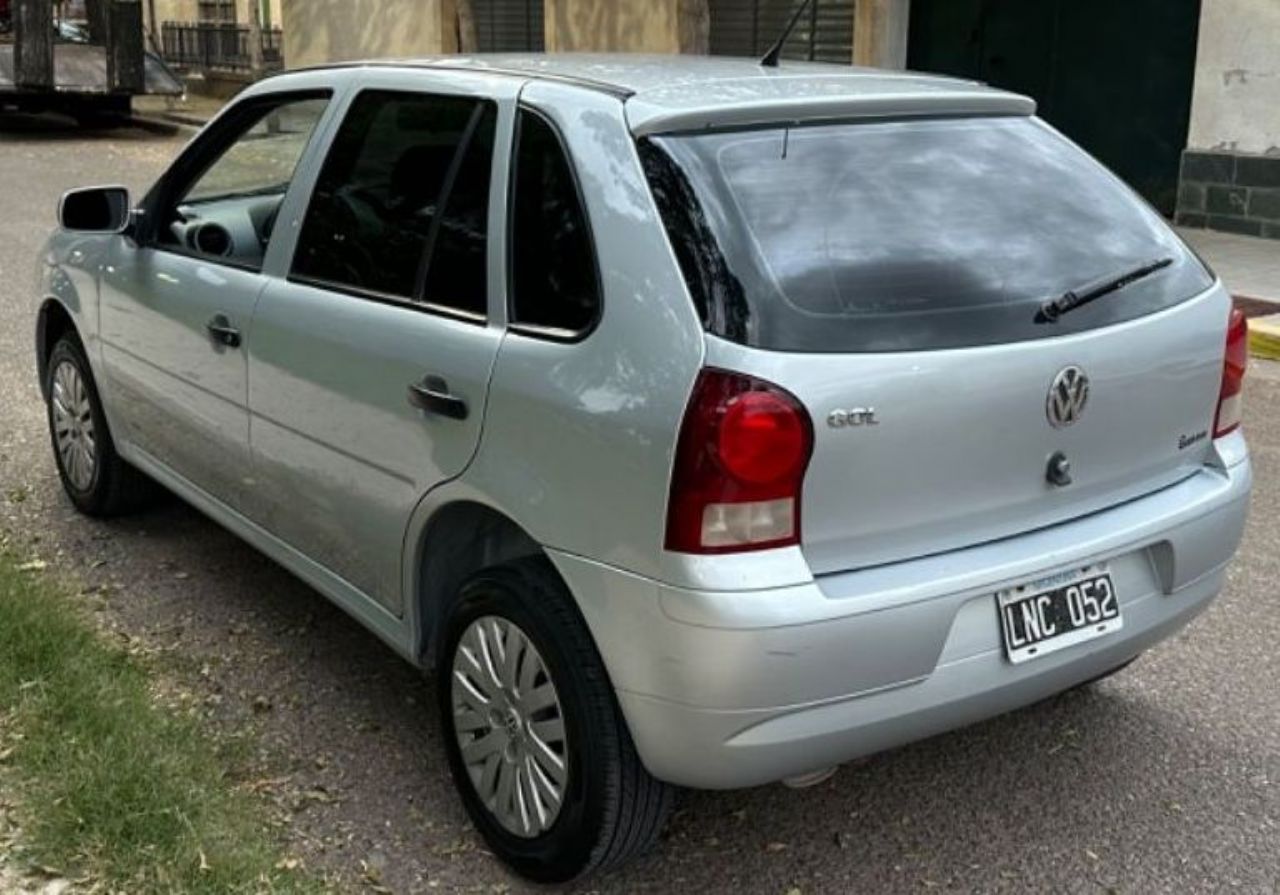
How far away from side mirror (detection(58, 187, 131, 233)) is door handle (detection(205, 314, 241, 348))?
78 centimetres

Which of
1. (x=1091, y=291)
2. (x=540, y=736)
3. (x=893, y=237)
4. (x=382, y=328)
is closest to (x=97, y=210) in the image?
(x=382, y=328)

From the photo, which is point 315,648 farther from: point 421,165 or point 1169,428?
point 1169,428

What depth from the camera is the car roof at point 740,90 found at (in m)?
3.01

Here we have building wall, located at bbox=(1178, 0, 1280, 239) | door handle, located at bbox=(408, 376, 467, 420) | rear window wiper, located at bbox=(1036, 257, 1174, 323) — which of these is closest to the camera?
rear window wiper, located at bbox=(1036, 257, 1174, 323)

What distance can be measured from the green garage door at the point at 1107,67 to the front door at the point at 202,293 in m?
9.82

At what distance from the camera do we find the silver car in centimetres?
267

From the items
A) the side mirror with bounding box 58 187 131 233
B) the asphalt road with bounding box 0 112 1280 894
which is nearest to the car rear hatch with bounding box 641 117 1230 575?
the asphalt road with bounding box 0 112 1280 894

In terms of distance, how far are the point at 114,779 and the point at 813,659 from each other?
1.68 metres

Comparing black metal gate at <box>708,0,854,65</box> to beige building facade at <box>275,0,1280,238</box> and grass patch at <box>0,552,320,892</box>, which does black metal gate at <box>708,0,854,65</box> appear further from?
grass patch at <box>0,552,320,892</box>

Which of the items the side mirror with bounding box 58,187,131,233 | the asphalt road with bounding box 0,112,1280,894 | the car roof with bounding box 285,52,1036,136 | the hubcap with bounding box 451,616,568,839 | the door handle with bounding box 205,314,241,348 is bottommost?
the asphalt road with bounding box 0,112,1280,894

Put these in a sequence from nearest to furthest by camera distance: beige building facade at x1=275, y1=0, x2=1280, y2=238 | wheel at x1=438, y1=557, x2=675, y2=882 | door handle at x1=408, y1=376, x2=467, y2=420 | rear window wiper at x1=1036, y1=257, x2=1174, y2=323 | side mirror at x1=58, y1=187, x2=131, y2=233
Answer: wheel at x1=438, y1=557, x2=675, y2=882 < rear window wiper at x1=1036, y1=257, x2=1174, y2=323 < door handle at x1=408, y1=376, x2=467, y2=420 < side mirror at x1=58, y1=187, x2=131, y2=233 < beige building facade at x1=275, y1=0, x2=1280, y2=238

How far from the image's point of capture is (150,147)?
1950 centimetres

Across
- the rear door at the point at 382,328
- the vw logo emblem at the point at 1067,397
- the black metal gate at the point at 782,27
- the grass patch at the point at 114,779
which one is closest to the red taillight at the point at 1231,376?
the vw logo emblem at the point at 1067,397

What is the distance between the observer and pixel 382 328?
11.2ft
